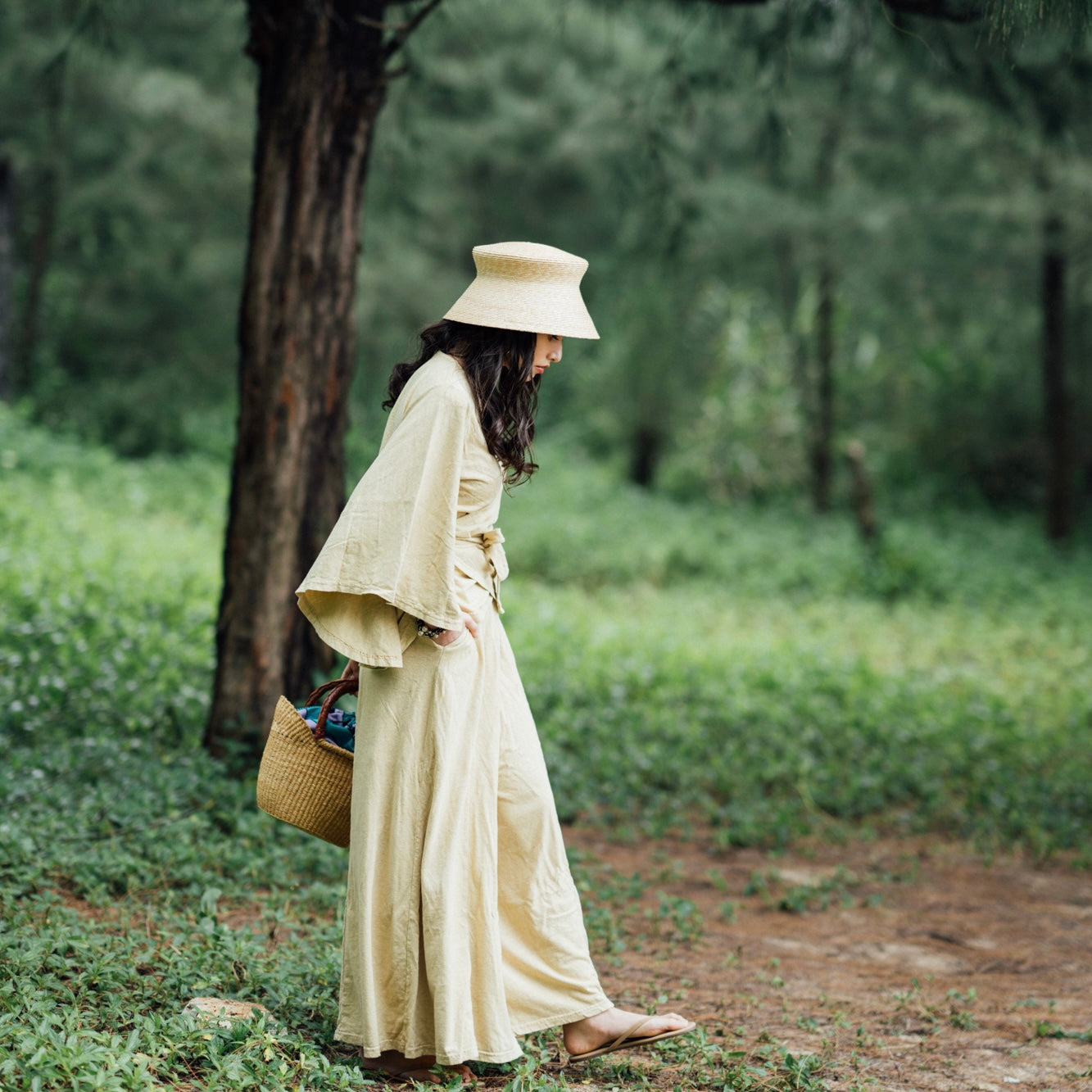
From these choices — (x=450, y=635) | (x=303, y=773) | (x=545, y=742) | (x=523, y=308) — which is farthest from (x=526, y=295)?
(x=545, y=742)

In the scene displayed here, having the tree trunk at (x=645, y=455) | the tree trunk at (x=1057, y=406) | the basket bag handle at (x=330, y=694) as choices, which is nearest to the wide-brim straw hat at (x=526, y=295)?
the basket bag handle at (x=330, y=694)

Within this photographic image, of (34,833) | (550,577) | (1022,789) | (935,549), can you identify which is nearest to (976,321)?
(935,549)

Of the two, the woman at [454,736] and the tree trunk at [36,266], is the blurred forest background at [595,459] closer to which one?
the tree trunk at [36,266]

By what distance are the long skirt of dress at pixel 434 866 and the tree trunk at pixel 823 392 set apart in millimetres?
13235

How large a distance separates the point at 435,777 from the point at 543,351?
1.03 m

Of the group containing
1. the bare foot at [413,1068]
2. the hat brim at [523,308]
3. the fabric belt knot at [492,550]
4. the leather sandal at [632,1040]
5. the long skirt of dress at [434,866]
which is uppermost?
the hat brim at [523,308]

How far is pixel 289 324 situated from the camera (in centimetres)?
486

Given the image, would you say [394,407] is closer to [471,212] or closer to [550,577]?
[550,577]

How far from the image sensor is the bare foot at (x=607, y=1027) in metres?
3.04

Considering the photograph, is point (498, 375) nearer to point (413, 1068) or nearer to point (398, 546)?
point (398, 546)

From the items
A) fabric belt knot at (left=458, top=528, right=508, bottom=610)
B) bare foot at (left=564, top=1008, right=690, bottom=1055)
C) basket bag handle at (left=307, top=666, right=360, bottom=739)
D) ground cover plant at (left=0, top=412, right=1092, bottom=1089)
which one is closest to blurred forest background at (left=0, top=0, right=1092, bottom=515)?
ground cover plant at (left=0, top=412, right=1092, bottom=1089)

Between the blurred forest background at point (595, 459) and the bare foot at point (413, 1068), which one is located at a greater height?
the blurred forest background at point (595, 459)

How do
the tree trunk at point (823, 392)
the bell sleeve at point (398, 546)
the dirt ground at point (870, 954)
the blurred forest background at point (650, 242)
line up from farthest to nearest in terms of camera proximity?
1. the tree trunk at point (823, 392)
2. the blurred forest background at point (650, 242)
3. the dirt ground at point (870, 954)
4. the bell sleeve at point (398, 546)

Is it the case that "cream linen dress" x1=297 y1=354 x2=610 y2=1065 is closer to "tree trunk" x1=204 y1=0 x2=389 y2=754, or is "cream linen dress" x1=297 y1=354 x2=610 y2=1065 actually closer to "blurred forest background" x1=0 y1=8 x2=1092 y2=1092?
"blurred forest background" x1=0 y1=8 x2=1092 y2=1092
